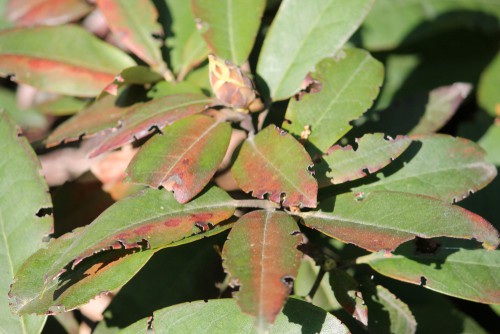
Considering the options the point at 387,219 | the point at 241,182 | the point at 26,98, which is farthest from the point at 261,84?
the point at 26,98

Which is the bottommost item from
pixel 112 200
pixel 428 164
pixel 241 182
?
pixel 112 200

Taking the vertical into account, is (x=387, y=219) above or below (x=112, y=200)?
above

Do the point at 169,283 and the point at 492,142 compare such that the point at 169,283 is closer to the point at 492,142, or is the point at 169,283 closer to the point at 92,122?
the point at 92,122

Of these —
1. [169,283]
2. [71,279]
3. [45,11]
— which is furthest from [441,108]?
[45,11]

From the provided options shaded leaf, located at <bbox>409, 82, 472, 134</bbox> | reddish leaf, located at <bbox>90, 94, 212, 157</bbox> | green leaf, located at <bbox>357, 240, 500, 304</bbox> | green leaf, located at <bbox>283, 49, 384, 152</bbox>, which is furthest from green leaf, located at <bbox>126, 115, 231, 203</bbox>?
shaded leaf, located at <bbox>409, 82, 472, 134</bbox>

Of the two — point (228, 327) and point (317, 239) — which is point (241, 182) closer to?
point (228, 327)

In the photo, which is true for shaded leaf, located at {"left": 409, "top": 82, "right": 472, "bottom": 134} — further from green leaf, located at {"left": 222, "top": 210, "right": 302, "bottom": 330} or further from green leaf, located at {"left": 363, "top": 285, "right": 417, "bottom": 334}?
green leaf, located at {"left": 222, "top": 210, "right": 302, "bottom": 330}
